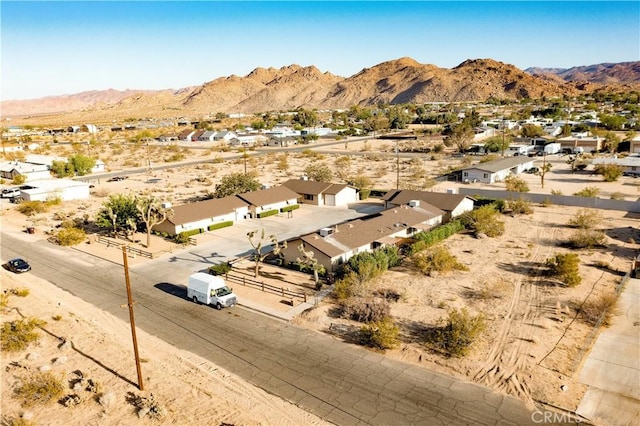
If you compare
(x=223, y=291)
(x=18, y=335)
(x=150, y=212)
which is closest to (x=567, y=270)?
(x=223, y=291)

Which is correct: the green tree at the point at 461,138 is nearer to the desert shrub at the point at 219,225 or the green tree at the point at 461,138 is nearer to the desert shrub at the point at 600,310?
the desert shrub at the point at 219,225

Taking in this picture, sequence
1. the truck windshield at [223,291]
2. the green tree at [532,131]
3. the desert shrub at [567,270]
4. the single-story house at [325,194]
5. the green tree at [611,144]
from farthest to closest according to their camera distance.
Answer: the green tree at [532,131], the green tree at [611,144], the single-story house at [325,194], the desert shrub at [567,270], the truck windshield at [223,291]

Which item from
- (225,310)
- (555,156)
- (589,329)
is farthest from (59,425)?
(555,156)

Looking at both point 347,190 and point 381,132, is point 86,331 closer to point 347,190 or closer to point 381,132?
point 347,190

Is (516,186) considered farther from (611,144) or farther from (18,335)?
(18,335)

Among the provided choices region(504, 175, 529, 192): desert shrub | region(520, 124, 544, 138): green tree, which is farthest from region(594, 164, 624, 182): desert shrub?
region(520, 124, 544, 138): green tree

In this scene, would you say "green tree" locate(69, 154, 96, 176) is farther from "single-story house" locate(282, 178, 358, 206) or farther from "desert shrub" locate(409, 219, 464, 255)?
"desert shrub" locate(409, 219, 464, 255)

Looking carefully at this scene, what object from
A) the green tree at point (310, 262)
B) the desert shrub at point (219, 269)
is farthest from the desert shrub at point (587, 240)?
the desert shrub at point (219, 269)
